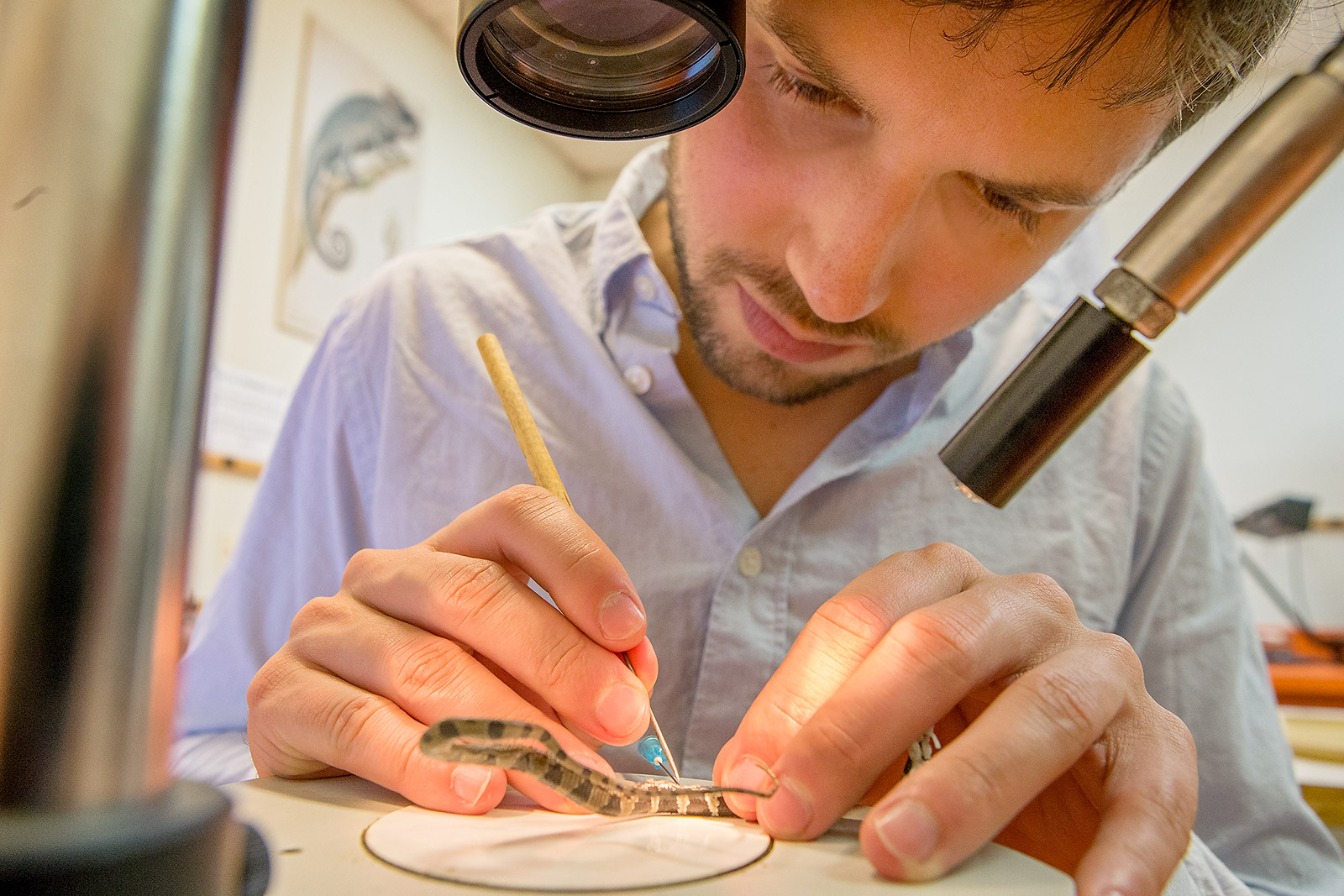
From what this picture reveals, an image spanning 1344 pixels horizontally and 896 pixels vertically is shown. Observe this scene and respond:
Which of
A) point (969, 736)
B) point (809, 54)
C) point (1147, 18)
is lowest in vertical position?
point (969, 736)

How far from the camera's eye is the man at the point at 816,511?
523 mm

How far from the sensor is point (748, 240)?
32.3 inches

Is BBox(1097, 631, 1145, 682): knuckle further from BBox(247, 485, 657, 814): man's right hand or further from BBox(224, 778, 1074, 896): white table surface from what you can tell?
BBox(247, 485, 657, 814): man's right hand

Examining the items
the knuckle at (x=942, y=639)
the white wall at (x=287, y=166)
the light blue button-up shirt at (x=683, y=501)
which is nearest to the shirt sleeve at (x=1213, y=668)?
the light blue button-up shirt at (x=683, y=501)

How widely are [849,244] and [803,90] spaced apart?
4.8 inches

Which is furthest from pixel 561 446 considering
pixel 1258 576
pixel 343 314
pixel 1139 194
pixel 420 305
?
pixel 1139 194

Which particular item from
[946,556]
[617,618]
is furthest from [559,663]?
[946,556]

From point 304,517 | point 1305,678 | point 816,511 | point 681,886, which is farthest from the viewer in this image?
point 1305,678

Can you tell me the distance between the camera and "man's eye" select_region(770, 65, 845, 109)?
67 cm

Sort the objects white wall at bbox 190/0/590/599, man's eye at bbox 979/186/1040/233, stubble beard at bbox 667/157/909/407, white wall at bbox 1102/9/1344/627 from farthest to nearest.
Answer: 1. white wall at bbox 1102/9/1344/627
2. white wall at bbox 190/0/590/599
3. stubble beard at bbox 667/157/909/407
4. man's eye at bbox 979/186/1040/233

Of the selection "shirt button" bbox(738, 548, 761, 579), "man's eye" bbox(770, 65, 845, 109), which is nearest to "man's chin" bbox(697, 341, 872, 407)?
"shirt button" bbox(738, 548, 761, 579)

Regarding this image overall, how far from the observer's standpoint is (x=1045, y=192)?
678 mm

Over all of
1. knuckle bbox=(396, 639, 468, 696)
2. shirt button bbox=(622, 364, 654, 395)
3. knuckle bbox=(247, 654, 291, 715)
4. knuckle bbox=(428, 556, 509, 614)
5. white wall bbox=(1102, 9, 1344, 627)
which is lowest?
knuckle bbox=(247, 654, 291, 715)

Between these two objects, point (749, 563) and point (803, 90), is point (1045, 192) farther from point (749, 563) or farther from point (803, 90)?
point (749, 563)
